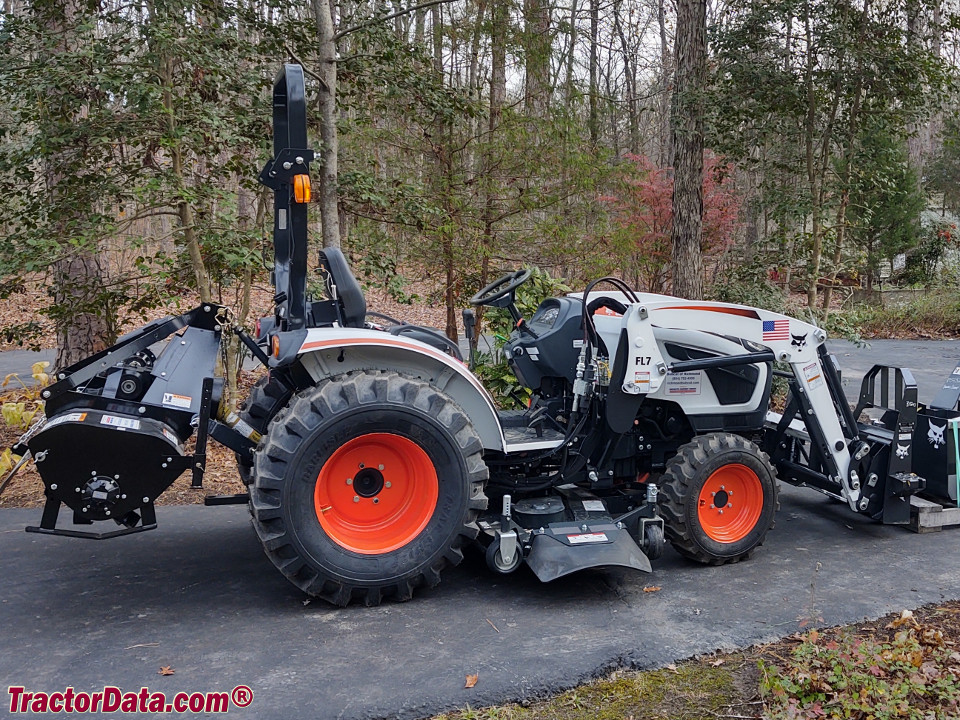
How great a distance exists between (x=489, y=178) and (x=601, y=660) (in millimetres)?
6100

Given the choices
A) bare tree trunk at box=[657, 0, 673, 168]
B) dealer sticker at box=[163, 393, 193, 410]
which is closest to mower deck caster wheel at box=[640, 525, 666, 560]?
dealer sticker at box=[163, 393, 193, 410]

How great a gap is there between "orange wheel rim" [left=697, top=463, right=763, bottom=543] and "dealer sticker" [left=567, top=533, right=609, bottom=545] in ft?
2.28

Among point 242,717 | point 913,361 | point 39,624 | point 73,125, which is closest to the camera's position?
point 242,717

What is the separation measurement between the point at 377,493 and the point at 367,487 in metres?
0.06

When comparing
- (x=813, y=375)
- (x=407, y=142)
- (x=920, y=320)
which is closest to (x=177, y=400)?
(x=813, y=375)

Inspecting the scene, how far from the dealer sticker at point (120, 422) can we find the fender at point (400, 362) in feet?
2.62

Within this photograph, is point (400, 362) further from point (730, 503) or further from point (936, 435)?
point (936, 435)

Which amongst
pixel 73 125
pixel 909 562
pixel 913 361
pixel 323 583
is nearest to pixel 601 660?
pixel 323 583

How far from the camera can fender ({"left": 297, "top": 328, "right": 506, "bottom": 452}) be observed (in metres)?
3.92

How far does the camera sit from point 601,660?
11.2ft

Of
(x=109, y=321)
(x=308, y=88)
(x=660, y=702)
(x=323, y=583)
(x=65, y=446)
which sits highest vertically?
(x=308, y=88)

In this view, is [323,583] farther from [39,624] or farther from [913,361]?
[913,361]

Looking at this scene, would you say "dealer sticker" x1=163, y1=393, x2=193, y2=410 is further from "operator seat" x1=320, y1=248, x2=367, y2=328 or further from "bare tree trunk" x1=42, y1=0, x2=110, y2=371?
"bare tree trunk" x1=42, y1=0, x2=110, y2=371

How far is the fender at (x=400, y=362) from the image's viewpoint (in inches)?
154
